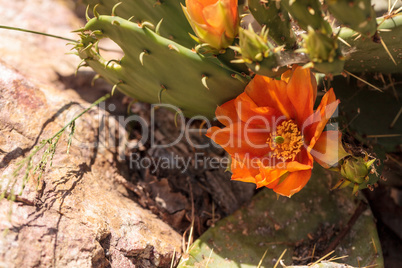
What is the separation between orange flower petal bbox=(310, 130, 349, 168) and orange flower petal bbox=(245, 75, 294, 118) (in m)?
0.16

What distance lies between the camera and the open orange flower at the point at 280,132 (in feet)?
3.56

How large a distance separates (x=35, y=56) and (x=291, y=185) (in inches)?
64.0

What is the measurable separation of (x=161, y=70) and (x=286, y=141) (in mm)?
483

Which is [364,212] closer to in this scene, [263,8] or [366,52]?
[366,52]

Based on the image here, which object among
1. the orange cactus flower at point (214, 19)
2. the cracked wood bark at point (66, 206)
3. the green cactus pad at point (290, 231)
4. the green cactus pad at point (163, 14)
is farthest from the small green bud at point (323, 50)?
the cracked wood bark at point (66, 206)

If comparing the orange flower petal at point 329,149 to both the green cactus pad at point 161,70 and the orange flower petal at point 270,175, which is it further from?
the green cactus pad at point 161,70

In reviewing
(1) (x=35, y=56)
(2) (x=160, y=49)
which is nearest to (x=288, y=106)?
(2) (x=160, y=49)

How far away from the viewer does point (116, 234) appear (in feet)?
4.03

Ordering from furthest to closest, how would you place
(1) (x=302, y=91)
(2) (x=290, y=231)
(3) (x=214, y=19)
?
(2) (x=290, y=231), (1) (x=302, y=91), (3) (x=214, y=19)

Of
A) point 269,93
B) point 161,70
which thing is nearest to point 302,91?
point 269,93

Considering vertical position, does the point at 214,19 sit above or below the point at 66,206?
above

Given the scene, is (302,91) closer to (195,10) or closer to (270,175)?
(270,175)

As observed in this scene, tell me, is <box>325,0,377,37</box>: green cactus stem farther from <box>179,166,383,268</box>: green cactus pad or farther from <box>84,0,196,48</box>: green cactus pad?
<box>179,166,383,268</box>: green cactus pad

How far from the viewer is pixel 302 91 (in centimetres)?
111
